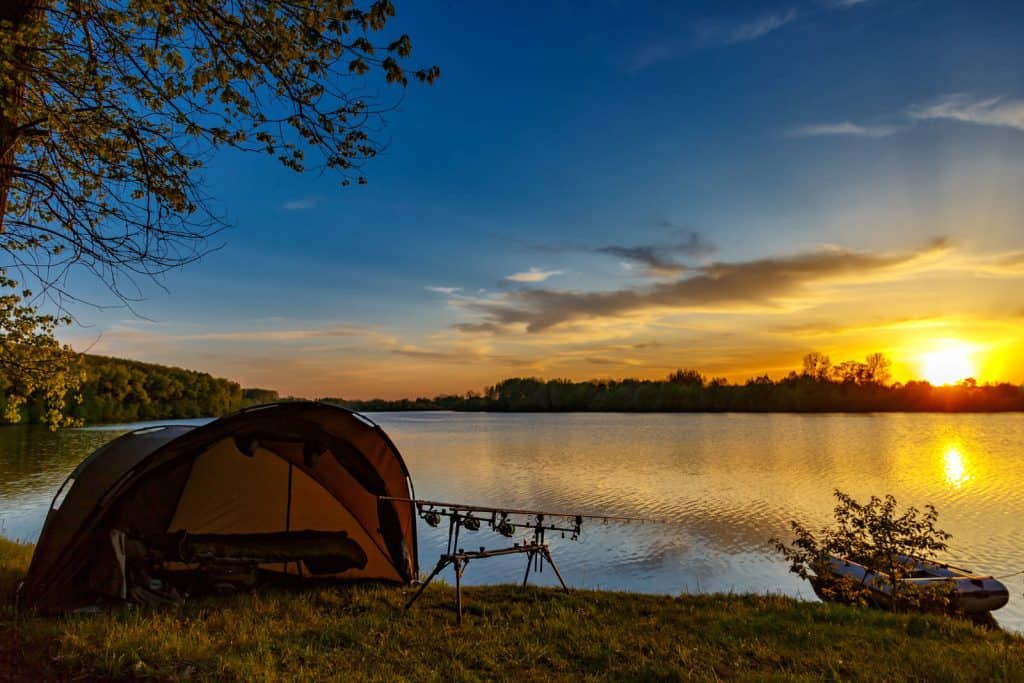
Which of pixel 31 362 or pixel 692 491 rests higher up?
pixel 31 362

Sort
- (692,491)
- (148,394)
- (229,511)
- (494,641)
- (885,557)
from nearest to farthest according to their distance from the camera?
(494,641)
(229,511)
(885,557)
(692,491)
(148,394)

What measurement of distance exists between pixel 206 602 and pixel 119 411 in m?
103

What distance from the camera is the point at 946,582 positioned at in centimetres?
1092

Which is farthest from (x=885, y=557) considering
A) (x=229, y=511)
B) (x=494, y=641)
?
(x=229, y=511)

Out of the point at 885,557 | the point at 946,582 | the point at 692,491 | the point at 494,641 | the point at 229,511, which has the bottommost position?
the point at 692,491

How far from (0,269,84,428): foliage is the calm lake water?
22.0ft

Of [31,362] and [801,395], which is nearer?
[31,362]

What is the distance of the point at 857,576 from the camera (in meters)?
11.7

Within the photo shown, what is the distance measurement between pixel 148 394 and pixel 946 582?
377 ft

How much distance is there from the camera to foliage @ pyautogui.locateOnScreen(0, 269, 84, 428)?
12383 millimetres

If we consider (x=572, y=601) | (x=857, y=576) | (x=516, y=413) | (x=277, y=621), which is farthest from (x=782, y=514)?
(x=516, y=413)

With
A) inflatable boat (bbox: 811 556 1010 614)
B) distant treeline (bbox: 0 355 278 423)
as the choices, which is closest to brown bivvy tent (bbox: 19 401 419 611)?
inflatable boat (bbox: 811 556 1010 614)

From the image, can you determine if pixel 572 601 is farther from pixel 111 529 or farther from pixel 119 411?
pixel 119 411

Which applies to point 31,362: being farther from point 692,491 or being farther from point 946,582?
point 692,491
